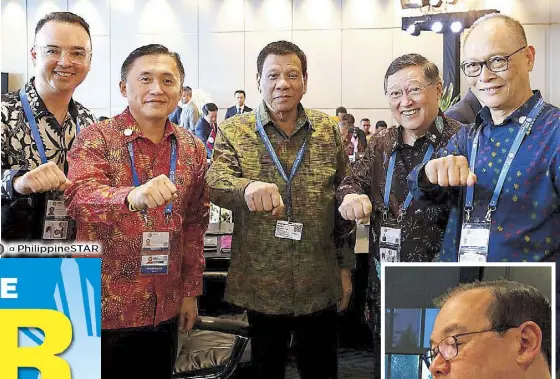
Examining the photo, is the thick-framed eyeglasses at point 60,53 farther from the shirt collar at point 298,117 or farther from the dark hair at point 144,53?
the shirt collar at point 298,117

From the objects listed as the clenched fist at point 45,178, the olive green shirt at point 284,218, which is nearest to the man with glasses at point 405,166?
the olive green shirt at point 284,218

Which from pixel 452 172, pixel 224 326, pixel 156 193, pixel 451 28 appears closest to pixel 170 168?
pixel 156 193

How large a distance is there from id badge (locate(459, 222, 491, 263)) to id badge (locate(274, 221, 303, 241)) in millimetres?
472

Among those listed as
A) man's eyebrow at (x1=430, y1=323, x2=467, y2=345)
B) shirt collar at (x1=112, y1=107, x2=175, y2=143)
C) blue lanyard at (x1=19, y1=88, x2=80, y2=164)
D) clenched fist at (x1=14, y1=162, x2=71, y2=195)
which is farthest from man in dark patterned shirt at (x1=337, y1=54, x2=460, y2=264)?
blue lanyard at (x1=19, y1=88, x2=80, y2=164)

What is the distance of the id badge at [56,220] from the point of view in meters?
1.54

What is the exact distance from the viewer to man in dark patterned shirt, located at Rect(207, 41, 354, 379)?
1.62 metres

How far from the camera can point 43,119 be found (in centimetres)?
161

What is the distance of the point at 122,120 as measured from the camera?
1.50 metres

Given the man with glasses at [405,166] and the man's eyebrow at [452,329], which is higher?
the man with glasses at [405,166]

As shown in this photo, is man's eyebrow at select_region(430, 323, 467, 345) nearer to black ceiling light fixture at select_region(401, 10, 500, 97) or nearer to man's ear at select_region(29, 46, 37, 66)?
black ceiling light fixture at select_region(401, 10, 500, 97)

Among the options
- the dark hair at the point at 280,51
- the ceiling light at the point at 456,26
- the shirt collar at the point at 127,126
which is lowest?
the shirt collar at the point at 127,126

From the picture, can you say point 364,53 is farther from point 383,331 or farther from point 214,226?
point 383,331

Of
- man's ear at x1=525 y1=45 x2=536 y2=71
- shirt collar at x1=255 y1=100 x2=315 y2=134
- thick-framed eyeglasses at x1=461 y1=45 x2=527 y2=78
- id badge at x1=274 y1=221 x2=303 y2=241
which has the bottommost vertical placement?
id badge at x1=274 y1=221 x2=303 y2=241

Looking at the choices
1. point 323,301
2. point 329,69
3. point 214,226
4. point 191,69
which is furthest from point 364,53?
point 323,301
